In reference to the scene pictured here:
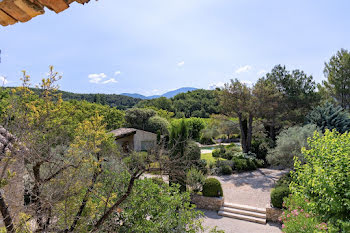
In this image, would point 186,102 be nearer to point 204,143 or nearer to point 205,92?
point 205,92

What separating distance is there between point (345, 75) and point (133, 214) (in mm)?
21446

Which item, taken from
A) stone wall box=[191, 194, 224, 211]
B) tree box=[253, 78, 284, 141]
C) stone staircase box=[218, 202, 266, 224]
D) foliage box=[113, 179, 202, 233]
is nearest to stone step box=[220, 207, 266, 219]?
stone staircase box=[218, 202, 266, 224]

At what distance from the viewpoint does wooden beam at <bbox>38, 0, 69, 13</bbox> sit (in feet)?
5.27

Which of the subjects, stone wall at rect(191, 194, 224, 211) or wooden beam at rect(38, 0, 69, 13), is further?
stone wall at rect(191, 194, 224, 211)

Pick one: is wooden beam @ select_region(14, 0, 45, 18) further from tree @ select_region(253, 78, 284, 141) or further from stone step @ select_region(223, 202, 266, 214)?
tree @ select_region(253, 78, 284, 141)

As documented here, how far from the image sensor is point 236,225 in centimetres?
812

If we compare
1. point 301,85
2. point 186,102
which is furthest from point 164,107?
point 301,85

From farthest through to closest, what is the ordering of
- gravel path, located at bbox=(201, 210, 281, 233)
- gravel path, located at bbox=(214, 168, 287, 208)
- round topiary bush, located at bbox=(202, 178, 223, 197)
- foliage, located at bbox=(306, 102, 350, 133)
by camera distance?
foliage, located at bbox=(306, 102, 350, 133)
gravel path, located at bbox=(214, 168, 287, 208)
round topiary bush, located at bbox=(202, 178, 223, 197)
gravel path, located at bbox=(201, 210, 281, 233)

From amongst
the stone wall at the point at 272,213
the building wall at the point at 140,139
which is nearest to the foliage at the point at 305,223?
the stone wall at the point at 272,213

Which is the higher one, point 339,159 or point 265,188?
point 339,159

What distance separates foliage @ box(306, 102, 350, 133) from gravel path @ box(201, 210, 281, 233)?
765 cm

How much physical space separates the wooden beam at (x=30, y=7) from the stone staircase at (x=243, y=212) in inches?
362

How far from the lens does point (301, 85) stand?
17.9 m

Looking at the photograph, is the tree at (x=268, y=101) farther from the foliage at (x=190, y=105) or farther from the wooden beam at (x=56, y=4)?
the foliage at (x=190, y=105)
